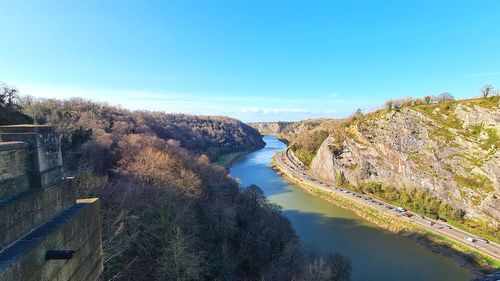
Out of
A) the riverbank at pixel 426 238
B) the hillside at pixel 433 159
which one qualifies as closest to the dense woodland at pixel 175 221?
the riverbank at pixel 426 238

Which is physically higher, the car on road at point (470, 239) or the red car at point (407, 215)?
the car on road at point (470, 239)

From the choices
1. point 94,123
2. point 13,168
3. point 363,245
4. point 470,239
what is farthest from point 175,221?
point 470,239

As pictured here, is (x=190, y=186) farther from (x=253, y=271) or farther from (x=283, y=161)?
(x=283, y=161)

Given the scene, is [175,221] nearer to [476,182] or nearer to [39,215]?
[39,215]

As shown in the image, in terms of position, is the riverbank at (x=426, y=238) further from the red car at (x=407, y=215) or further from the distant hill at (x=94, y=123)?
the distant hill at (x=94, y=123)

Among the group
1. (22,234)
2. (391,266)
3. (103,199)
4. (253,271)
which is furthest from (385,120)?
(22,234)
